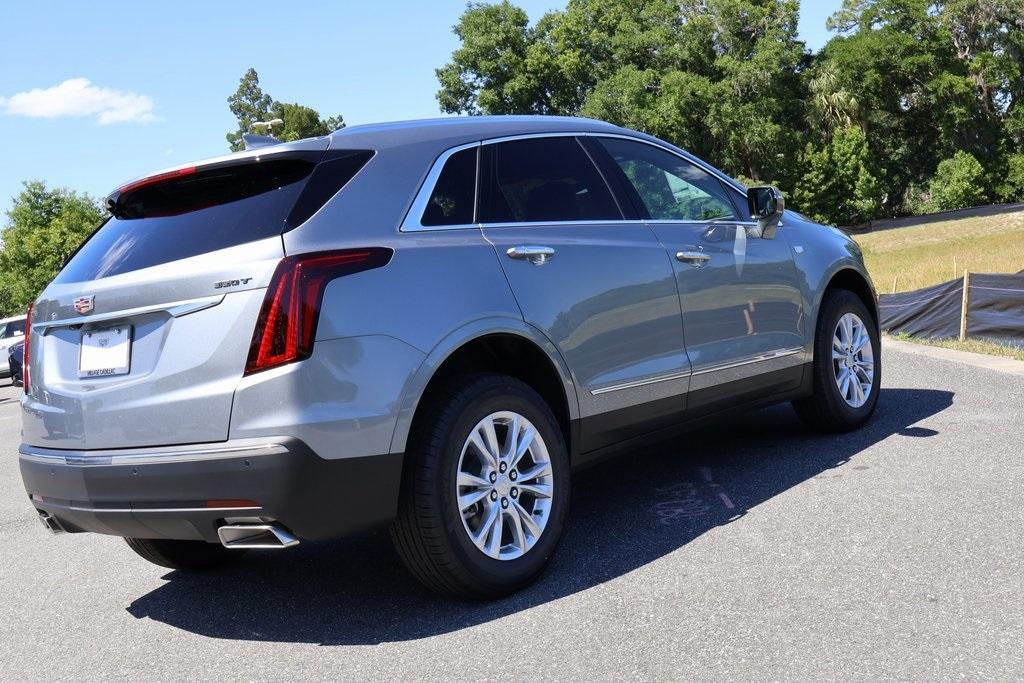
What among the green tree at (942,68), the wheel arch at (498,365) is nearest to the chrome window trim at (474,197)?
the wheel arch at (498,365)

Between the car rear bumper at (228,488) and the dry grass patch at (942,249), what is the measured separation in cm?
2087

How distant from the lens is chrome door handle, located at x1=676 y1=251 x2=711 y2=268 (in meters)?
5.03

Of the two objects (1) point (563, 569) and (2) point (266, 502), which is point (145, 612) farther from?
(1) point (563, 569)

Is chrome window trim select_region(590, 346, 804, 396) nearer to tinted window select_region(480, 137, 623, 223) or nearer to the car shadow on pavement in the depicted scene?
the car shadow on pavement

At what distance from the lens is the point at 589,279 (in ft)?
14.6

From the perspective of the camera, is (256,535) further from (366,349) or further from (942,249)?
(942,249)

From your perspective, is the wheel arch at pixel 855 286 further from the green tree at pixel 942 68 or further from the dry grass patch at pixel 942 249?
the green tree at pixel 942 68

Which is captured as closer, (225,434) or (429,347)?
(225,434)

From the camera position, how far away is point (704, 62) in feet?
188

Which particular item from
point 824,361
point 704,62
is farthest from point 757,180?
point 824,361

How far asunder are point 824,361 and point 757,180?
54023 mm

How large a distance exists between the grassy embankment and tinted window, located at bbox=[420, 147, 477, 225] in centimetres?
1872

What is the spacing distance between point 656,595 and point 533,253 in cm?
140

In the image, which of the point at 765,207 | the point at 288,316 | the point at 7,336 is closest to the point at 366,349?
the point at 288,316
